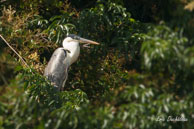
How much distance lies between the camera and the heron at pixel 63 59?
564 centimetres

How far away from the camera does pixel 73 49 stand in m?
5.75

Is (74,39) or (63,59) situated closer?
(74,39)

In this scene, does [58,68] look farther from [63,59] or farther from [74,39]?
[74,39]

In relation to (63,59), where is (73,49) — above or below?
above

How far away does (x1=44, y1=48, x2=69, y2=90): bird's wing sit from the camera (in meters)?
5.64

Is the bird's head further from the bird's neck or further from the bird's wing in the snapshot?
the bird's wing

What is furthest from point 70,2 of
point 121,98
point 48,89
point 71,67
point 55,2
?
point 121,98

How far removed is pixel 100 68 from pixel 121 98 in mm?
3142

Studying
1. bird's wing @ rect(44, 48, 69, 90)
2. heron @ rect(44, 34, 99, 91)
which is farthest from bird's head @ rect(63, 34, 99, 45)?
bird's wing @ rect(44, 48, 69, 90)

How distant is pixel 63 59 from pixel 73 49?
8.6 inches

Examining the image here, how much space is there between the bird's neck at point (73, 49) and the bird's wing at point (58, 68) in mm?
84

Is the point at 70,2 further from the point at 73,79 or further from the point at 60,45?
the point at 73,79

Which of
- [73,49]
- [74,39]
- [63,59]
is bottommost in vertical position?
[63,59]

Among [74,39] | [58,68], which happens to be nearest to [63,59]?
[58,68]
